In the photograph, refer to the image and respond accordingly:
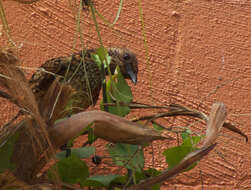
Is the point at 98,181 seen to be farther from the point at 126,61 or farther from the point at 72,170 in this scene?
the point at 126,61

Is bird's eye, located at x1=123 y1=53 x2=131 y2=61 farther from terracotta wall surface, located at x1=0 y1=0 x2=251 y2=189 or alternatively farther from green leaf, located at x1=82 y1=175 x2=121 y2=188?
green leaf, located at x1=82 y1=175 x2=121 y2=188

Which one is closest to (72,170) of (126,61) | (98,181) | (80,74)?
(98,181)

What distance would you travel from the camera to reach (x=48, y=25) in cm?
136

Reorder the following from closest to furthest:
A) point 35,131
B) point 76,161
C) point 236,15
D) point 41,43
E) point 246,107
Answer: point 35,131 → point 76,161 → point 41,43 → point 246,107 → point 236,15

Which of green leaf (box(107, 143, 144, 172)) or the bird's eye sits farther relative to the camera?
the bird's eye

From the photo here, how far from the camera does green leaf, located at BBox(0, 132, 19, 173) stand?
680 mm

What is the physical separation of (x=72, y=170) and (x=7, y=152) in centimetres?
14

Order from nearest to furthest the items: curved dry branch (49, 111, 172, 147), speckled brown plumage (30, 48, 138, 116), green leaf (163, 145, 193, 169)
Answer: curved dry branch (49, 111, 172, 147) → green leaf (163, 145, 193, 169) → speckled brown plumage (30, 48, 138, 116)

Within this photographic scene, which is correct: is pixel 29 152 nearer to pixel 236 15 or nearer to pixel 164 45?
pixel 164 45

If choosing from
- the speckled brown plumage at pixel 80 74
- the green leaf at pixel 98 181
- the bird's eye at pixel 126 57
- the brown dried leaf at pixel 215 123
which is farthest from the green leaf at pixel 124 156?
the bird's eye at pixel 126 57

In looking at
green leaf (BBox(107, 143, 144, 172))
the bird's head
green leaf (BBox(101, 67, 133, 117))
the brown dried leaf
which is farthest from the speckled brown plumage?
the brown dried leaf

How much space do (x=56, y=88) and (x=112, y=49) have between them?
778mm

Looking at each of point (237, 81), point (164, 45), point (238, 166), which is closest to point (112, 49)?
point (164, 45)

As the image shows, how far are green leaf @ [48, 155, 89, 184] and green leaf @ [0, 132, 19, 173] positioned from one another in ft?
0.35
